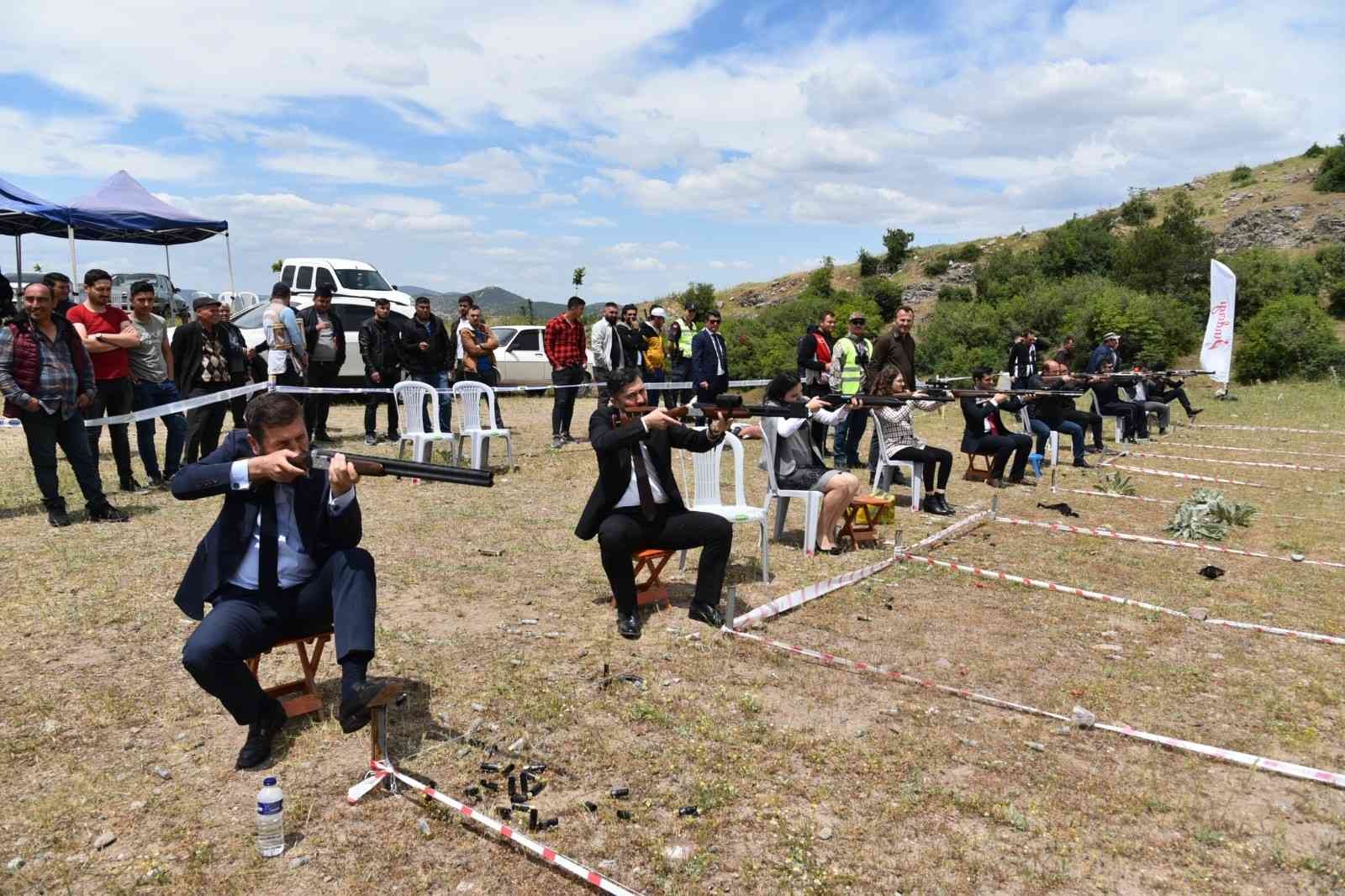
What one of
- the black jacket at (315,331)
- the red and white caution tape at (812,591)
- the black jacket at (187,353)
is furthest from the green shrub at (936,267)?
the black jacket at (187,353)

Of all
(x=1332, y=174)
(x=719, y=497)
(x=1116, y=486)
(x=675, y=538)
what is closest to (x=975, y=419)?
(x=1116, y=486)

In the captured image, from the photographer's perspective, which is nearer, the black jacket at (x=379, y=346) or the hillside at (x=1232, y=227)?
the black jacket at (x=379, y=346)

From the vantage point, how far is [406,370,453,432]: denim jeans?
454 inches

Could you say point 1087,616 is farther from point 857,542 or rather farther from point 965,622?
point 857,542

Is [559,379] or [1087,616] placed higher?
[559,379]

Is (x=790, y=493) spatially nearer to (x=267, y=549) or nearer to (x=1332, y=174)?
(x=267, y=549)

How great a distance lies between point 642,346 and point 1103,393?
7.68 metres

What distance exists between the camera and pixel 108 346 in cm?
800

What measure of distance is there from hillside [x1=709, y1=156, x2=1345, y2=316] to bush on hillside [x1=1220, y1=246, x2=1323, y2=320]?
929 centimetres

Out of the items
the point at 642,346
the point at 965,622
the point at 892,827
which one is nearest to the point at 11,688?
the point at 892,827

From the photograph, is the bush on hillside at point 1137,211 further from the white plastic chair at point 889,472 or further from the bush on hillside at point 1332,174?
the white plastic chair at point 889,472

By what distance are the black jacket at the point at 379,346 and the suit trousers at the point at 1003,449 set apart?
7355mm

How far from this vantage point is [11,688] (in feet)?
14.0

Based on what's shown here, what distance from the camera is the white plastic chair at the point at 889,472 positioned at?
348 inches
